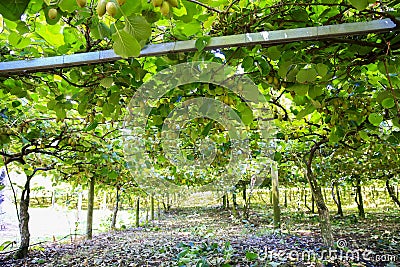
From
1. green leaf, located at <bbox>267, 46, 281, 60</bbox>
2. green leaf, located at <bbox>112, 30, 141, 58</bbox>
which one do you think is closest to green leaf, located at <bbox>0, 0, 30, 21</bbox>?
green leaf, located at <bbox>112, 30, 141, 58</bbox>

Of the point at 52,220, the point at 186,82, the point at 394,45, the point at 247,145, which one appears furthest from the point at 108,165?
the point at 52,220

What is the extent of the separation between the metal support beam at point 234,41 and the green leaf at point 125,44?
41 centimetres

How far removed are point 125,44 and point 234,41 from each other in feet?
1.71

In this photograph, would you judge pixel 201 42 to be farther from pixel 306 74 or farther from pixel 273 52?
pixel 306 74

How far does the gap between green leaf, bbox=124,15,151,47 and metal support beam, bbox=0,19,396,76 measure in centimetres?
42

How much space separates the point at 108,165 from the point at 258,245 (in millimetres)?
2584

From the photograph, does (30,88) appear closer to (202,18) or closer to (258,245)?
(202,18)

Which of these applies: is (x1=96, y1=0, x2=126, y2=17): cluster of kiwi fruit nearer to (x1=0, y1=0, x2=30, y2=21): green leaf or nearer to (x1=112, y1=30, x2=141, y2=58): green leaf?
(x1=112, y1=30, x2=141, y2=58): green leaf

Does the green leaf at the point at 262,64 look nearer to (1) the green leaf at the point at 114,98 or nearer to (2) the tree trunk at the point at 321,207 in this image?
(1) the green leaf at the point at 114,98

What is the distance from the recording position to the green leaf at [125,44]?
806 mm

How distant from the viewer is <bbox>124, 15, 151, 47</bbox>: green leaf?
80 centimetres

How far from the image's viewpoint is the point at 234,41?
1215 mm

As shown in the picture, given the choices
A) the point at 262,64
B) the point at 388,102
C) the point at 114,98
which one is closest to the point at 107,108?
the point at 114,98

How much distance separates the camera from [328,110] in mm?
2309
